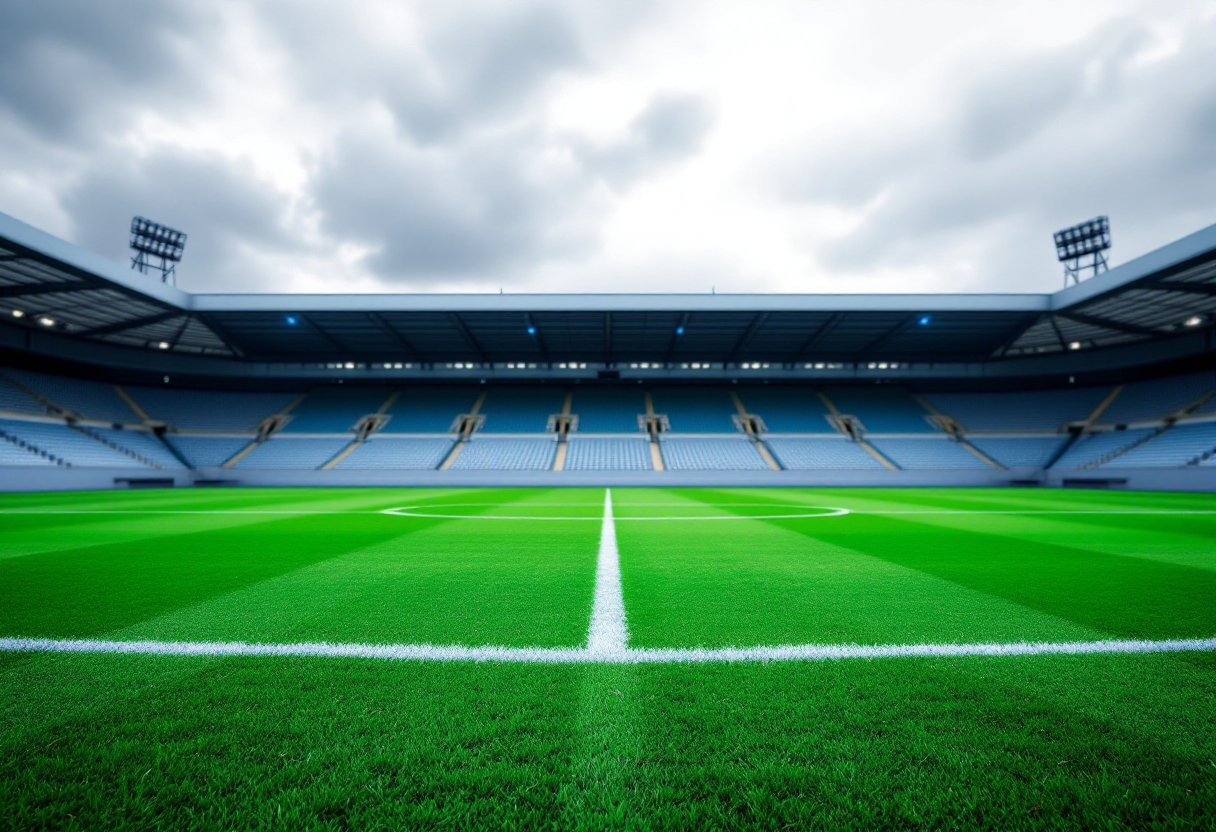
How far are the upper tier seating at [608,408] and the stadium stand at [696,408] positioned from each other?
1.09 metres

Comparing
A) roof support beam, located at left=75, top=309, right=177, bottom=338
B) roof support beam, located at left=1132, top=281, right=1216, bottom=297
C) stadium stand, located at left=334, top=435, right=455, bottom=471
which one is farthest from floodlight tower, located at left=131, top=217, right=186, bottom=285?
roof support beam, located at left=1132, top=281, right=1216, bottom=297

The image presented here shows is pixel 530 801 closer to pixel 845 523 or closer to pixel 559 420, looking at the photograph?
pixel 845 523

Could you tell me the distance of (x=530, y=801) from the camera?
145cm

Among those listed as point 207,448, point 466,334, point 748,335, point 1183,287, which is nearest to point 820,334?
point 748,335

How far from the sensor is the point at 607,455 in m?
29.9

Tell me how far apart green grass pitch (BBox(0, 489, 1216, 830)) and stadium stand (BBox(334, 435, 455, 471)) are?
82.5 feet

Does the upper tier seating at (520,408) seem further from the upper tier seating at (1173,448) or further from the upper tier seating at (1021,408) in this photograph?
the upper tier seating at (1173,448)

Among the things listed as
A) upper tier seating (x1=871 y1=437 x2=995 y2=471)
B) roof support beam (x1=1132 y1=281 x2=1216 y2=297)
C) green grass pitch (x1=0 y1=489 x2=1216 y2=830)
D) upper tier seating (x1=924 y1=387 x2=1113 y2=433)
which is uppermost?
roof support beam (x1=1132 y1=281 x2=1216 y2=297)

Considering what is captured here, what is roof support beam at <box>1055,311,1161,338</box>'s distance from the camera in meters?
26.5

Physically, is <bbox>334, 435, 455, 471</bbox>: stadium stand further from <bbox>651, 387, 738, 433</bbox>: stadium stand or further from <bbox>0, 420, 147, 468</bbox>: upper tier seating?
<bbox>0, 420, 147, 468</bbox>: upper tier seating

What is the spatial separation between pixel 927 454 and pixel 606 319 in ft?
68.7

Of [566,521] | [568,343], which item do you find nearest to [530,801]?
[566,521]

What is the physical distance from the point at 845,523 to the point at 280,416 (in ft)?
120

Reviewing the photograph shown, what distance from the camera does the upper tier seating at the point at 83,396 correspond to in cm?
2785
